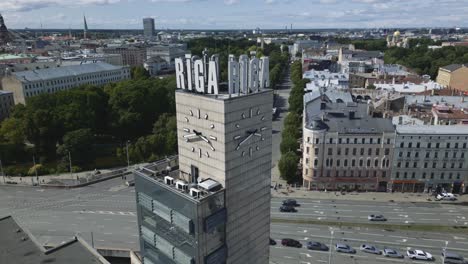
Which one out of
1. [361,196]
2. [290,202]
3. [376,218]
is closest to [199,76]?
[290,202]

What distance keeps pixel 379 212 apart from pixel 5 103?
16400 centimetres

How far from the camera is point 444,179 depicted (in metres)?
100

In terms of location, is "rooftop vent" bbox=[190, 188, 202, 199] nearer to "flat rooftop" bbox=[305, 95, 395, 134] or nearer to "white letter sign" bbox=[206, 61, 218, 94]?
"white letter sign" bbox=[206, 61, 218, 94]

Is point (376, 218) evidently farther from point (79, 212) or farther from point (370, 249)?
point (79, 212)

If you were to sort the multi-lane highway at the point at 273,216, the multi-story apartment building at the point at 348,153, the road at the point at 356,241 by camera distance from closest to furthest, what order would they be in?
1. the road at the point at 356,241
2. the multi-lane highway at the point at 273,216
3. the multi-story apartment building at the point at 348,153

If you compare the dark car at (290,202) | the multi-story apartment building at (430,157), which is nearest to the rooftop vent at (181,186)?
the dark car at (290,202)

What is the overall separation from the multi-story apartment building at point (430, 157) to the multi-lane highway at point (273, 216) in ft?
27.9

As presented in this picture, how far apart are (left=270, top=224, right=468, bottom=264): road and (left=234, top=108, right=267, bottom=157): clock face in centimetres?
3928

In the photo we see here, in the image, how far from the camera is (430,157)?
98500 mm

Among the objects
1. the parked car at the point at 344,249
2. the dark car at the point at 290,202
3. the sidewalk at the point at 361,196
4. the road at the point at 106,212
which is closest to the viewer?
the parked car at the point at 344,249

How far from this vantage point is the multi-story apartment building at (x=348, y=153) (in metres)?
99.9

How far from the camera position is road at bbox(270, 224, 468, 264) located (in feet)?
240

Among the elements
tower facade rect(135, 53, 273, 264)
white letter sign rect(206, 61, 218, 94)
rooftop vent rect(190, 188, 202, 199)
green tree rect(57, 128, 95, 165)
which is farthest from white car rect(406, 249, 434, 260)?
green tree rect(57, 128, 95, 165)

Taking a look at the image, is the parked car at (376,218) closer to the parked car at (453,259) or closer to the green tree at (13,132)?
the parked car at (453,259)
